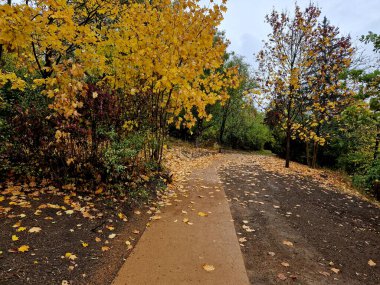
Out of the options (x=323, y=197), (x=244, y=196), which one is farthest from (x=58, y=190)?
(x=323, y=197)

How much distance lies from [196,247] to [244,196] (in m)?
3.47

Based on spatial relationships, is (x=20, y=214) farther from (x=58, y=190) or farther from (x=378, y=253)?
(x=378, y=253)

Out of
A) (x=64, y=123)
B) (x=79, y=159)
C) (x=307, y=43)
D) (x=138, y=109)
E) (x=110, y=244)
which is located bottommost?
(x=110, y=244)

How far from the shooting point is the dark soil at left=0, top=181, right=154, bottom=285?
3219mm

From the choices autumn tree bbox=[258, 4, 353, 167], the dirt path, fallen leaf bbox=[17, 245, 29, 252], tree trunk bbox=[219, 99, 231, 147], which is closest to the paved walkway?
the dirt path

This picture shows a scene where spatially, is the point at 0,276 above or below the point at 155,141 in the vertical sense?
below

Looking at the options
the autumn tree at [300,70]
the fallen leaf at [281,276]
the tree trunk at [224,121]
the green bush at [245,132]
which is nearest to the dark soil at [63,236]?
the fallen leaf at [281,276]

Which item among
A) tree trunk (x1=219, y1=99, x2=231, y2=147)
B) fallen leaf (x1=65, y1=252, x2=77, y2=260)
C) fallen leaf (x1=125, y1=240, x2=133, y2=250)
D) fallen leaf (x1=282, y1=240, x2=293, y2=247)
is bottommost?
fallen leaf (x1=125, y1=240, x2=133, y2=250)

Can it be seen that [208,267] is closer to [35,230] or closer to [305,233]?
[305,233]

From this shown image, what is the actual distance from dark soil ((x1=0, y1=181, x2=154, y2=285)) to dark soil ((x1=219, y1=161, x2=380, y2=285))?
1.97 meters

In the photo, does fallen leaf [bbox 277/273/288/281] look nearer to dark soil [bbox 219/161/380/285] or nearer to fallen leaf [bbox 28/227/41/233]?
dark soil [bbox 219/161/380/285]

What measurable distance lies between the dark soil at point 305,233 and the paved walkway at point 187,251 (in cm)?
26

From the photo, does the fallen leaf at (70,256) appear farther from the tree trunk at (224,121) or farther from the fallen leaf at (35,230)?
the tree trunk at (224,121)

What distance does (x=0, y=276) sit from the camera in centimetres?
298
